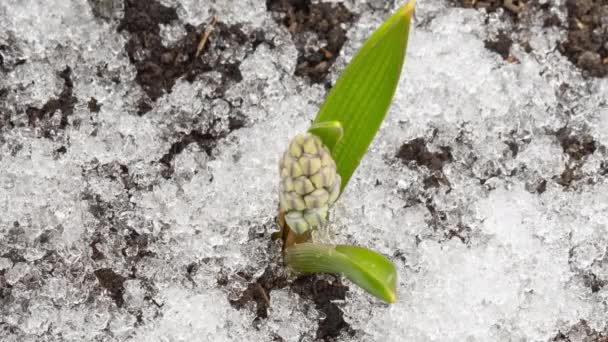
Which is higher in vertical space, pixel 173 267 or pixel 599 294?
pixel 173 267

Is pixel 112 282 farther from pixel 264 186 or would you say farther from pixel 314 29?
pixel 314 29

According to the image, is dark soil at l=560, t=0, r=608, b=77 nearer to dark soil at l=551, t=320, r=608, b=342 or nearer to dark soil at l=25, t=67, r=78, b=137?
dark soil at l=551, t=320, r=608, b=342

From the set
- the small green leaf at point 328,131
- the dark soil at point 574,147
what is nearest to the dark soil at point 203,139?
the small green leaf at point 328,131

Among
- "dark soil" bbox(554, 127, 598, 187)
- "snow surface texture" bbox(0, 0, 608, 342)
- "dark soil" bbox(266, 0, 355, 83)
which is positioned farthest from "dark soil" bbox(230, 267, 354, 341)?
"dark soil" bbox(554, 127, 598, 187)

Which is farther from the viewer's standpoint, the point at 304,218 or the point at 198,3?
the point at 198,3

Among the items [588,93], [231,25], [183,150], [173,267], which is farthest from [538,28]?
[173,267]

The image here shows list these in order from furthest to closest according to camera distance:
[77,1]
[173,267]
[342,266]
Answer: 1. [77,1]
2. [173,267]
3. [342,266]

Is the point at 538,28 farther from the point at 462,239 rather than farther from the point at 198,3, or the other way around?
the point at 198,3

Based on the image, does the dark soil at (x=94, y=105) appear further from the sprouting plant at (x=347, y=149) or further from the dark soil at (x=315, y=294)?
the sprouting plant at (x=347, y=149)
